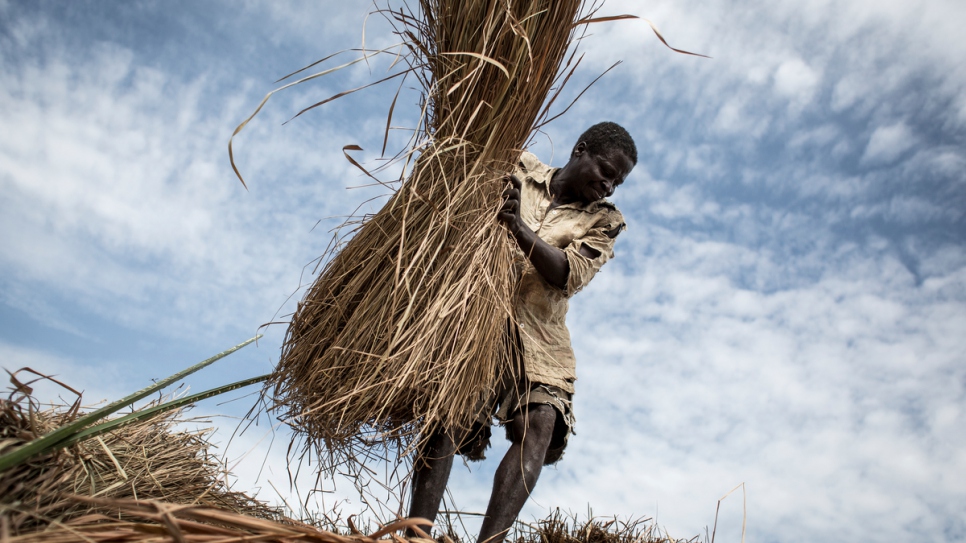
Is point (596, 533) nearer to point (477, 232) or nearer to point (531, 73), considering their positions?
Answer: point (477, 232)

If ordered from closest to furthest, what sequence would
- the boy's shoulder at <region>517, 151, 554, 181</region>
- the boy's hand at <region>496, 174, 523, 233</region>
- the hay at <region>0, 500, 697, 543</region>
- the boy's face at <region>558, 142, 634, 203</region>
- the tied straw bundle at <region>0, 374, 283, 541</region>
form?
the hay at <region>0, 500, 697, 543</region> < the tied straw bundle at <region>0, 374, 283, 541</region> < the boy's hand at <region>496, 174, 523, 233</region> < the boy's face at <region>558, 142, 634, 203</region> < the boy's shoulder at <region>517, 151, 554, 181</region>

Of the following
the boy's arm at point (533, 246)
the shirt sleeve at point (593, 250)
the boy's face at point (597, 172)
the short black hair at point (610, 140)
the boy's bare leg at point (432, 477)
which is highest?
the short black hair at point (610, 140)

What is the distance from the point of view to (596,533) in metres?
2.29

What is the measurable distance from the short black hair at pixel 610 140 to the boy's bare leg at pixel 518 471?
785mm

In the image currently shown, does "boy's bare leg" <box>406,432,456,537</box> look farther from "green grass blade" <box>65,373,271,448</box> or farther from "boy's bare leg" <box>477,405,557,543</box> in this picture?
"green grass blade" <box>65,373,271,448</box>

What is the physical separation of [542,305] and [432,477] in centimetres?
59

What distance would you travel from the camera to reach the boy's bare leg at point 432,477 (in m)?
1.92

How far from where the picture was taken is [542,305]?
7.07ft

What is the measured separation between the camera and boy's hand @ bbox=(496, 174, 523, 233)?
1.86 metres

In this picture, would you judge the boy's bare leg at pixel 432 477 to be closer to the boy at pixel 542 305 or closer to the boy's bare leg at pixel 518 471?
the boy at pixel 542 305

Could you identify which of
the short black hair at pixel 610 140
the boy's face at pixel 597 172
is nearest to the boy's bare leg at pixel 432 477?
the boy's face at pixel 597 172

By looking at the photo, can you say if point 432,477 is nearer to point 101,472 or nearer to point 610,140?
point 101,472

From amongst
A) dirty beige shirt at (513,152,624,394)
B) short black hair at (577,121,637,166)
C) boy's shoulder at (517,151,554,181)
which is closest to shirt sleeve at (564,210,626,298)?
dirty beige shirt at (513,152,624,394)

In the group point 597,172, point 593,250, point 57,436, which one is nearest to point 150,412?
point 57,436
